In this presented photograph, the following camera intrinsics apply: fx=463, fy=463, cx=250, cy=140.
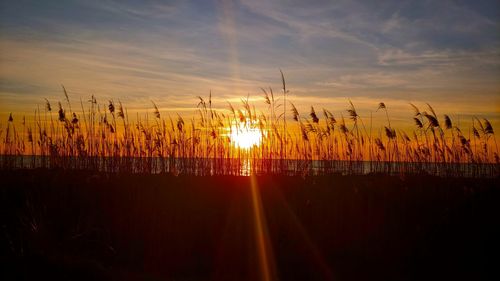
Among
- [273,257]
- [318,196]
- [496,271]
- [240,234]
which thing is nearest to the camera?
[496,271]

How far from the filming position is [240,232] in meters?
5.91

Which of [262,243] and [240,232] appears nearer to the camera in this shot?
[262,243]

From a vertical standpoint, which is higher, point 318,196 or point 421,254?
point 318,196

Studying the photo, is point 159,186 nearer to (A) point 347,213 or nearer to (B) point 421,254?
(A) point 347,213

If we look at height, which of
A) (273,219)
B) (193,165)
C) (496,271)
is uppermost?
(193,165)

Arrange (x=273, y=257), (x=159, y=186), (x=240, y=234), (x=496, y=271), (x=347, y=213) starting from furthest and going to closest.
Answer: (x=159, y=186)
(x=347, y=213)
(x=240, y=234)
(x=273, y=257)
(x=496, y=271)

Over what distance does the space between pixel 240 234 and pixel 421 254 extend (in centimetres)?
216

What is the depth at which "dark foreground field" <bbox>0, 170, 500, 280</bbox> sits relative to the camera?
196 inches

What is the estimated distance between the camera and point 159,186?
7430mm

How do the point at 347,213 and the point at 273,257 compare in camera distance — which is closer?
the point at 273,257

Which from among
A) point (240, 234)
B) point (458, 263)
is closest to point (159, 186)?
point (240, 234)

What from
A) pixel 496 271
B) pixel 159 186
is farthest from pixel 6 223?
pixel 496 271

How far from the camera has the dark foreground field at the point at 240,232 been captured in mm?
4988

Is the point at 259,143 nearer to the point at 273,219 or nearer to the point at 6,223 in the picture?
the point at 273,219
